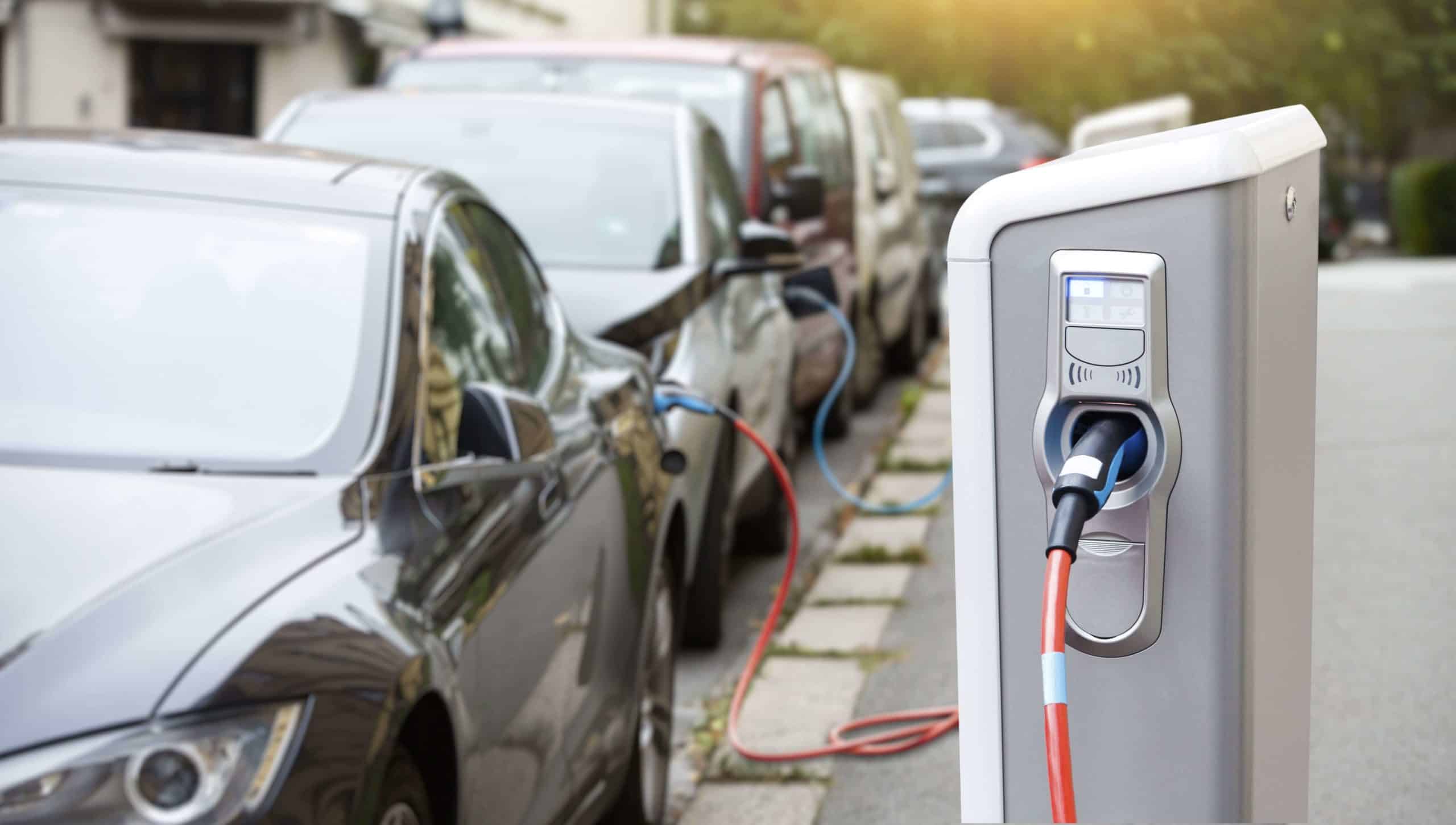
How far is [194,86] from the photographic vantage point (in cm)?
2336

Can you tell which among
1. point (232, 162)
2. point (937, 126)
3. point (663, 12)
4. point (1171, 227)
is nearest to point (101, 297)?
point (232, 162)

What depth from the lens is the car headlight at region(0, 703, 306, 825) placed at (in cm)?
246

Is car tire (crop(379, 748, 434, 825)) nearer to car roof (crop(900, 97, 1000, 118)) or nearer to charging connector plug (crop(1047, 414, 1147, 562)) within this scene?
charging connector plug (crop(1047, 414, 1147, 562))

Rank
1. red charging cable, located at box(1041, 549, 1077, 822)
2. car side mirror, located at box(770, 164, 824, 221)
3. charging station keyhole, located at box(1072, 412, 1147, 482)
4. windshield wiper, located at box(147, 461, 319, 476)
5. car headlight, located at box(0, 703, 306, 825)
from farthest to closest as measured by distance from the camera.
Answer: car side mirror, located at box(770, 164, 824, 221), windshield wiper, located at box(147, 461, 319, 476), car headlight, located at box(0, 703, 306, 825), charging station keyhole, located at box(1072, 412, 1147, 482), red charging cable, located at box(1041, 549, 1077, 822)

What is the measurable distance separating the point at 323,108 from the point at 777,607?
2.85 meters

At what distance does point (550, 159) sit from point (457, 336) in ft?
10.2

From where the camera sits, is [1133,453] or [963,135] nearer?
[1133,453]

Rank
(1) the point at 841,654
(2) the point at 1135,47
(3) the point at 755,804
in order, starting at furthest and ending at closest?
(2) the point at 1135,47, (1) the point at 841,654, (3) the point at 755,804

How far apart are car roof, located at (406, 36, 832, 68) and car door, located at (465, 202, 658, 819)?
4.38 meters

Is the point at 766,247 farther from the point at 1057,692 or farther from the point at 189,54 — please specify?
the point at 189,54

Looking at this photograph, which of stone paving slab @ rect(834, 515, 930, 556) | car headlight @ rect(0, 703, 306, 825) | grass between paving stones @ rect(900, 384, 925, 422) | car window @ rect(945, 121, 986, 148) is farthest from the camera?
car window @ rect(945, 121, 986, 148)

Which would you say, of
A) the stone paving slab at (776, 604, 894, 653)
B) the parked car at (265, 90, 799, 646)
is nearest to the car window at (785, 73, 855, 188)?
the parked car at (265, 90, 799, 646)

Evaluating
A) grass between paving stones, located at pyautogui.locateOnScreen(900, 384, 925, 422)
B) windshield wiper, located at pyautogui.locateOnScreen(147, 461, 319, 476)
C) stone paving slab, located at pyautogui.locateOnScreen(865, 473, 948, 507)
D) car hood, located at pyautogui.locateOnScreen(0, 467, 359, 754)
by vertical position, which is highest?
windshield wiper, located at pyautogui.locateOnScreen(147, 461, 319, 476)

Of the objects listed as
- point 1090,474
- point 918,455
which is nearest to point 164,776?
point 1090,474
